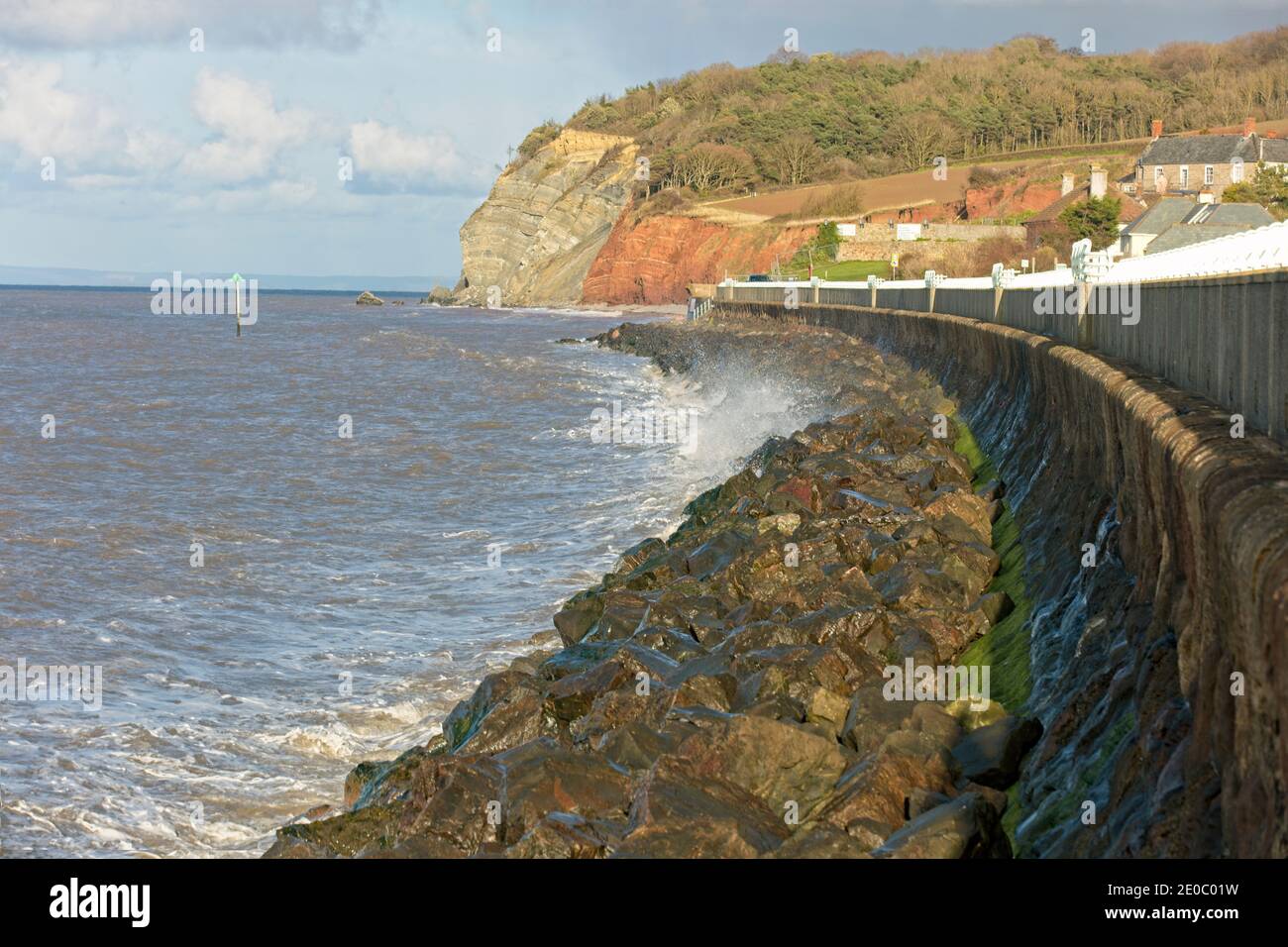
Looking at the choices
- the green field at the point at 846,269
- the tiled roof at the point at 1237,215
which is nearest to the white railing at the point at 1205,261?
the tiled roof at the point at 1237,215

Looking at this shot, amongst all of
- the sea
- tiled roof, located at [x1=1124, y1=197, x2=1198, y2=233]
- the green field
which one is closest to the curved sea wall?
the sea

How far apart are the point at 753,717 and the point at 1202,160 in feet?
321

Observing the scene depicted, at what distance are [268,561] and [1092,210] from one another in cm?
6704

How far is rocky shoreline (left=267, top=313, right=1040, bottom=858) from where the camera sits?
683 cm

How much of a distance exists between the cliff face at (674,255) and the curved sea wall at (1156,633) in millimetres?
113121

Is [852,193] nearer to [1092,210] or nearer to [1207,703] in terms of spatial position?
[1092,210]

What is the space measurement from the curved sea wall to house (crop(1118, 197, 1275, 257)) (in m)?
40.7

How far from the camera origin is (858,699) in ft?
27.2

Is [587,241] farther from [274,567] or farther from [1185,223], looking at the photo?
[274,567]

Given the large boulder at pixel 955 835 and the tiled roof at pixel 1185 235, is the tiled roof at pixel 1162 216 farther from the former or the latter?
the large boulder at pixel 955 835

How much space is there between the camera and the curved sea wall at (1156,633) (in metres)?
4.68

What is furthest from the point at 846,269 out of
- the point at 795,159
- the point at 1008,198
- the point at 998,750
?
the point at 998,750

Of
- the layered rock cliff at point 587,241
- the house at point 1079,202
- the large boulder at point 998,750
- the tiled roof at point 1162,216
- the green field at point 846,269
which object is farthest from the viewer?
the layered rock cliff at point 587,241

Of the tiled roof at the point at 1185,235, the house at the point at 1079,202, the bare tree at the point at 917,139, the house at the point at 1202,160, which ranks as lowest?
the tiled roof at the point at 1185,235
